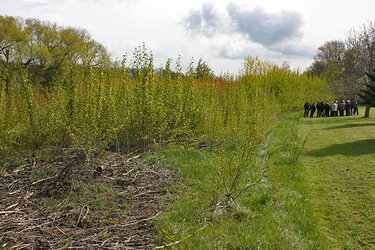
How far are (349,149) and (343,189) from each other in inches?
150

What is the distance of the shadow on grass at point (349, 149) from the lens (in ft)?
25.6

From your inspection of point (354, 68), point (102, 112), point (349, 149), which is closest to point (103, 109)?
point (102, 112)

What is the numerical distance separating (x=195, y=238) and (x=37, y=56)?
994 inches

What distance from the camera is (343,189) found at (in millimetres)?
5121

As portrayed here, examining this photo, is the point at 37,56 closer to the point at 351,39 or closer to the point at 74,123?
the point at 74,123

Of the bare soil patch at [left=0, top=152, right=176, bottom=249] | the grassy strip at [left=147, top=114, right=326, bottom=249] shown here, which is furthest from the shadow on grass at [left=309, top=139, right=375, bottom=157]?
the bare soil patch at [left=0, top=152, right=176, bottom=249]

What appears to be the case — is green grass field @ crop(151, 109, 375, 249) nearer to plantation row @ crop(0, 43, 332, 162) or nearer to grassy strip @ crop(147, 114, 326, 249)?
grassy strip @ crop(147, 114, 326, 249)

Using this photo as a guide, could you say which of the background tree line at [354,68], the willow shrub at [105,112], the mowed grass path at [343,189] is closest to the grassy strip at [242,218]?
the mowed grass path at [343,189]

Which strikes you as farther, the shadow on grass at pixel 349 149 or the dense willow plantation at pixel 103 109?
the shadow on grass at pixel 349 149

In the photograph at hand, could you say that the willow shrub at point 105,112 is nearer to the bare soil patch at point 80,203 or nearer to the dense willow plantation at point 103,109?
the dense willow plantation at point 103,109

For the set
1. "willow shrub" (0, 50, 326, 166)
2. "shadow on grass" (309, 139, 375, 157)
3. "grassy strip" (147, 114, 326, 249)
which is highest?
"willow shrub" (0, 50, 326, 166)

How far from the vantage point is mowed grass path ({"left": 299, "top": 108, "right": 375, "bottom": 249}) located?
367cm

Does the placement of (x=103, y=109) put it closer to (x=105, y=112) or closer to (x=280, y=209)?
(x=105, y=112)

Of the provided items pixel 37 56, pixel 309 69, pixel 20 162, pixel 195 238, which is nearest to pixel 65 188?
pixel 20 162
